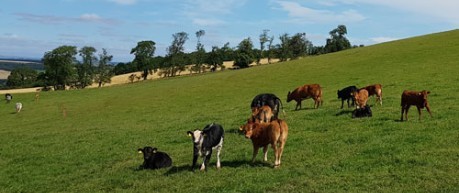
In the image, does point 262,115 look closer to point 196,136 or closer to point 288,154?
point 288,154

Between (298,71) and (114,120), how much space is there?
28250mm

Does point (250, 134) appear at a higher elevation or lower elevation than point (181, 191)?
higher

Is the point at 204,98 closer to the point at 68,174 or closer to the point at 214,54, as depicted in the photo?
the point at 68,174

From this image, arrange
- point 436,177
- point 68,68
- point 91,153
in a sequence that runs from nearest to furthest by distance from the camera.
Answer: point 436,177 < point 91,153 < point 68,68

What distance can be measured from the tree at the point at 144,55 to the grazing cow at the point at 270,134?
389 ft

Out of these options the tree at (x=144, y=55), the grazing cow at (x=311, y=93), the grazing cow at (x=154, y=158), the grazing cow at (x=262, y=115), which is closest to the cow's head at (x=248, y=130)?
the grazing cow at (x=154, y=158)

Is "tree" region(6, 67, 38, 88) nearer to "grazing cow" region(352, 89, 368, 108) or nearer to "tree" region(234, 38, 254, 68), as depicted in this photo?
"tree" region(234, 38, 254, 68)

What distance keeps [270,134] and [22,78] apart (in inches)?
5935

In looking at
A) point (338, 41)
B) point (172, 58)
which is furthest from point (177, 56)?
point (338, 41)

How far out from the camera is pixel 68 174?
15.2m

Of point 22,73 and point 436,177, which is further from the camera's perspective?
point 22,73

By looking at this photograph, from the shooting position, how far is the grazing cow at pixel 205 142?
12.2m

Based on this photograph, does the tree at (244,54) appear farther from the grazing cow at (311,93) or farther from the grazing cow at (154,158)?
the grazing cow at (154,158)

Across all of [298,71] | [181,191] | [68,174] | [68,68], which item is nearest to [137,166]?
[68,174]
